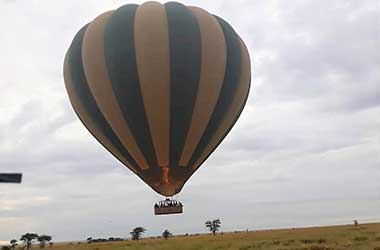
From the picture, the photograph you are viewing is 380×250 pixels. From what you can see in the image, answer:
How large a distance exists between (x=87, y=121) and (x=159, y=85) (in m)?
3.92

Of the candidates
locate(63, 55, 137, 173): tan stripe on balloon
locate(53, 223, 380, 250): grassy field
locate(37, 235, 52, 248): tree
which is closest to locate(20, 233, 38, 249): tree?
locate(37, 235, 52, 248): tree

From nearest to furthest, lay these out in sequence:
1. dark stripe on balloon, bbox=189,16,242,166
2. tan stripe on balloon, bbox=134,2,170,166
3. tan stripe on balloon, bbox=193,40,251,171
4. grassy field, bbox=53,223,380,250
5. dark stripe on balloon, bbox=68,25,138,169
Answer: tan stripe on balloon, bbox=134,2,170,166
dark stripe on balloon, bbox=189,16,242,166
dark stripe on balloon, bbox=68,25,138,169
tan stripe on balloon, bbox=193,40,251,171
grassy field, bbox=53,223,380,250

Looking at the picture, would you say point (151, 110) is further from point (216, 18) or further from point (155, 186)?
point (216, 18)

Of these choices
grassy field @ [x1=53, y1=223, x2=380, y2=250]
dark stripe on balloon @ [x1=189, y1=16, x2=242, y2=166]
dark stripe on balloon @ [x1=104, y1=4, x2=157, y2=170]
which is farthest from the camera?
grassy field @ [x1=53, y1=223, x2=380, y2=250]

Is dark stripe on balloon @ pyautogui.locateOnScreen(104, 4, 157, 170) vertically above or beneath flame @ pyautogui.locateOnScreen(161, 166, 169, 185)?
above

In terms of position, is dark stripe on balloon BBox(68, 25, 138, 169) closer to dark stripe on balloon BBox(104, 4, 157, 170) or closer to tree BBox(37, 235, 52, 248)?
dark stripe on balloon BBox(104, 4, 157, 170)

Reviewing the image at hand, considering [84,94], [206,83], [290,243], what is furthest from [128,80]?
[290,243]

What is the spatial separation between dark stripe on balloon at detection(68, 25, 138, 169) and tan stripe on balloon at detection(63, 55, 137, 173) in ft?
0.65

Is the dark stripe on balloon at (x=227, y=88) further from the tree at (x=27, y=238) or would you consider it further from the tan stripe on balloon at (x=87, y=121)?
the tree at (x=27, y=238)

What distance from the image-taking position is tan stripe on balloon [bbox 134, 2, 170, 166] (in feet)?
70.0

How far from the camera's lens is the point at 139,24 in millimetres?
21797

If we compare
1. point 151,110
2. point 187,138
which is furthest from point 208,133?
point 151,110

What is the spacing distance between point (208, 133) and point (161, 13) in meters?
5.11

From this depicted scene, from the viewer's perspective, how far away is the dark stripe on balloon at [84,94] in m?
22.5
